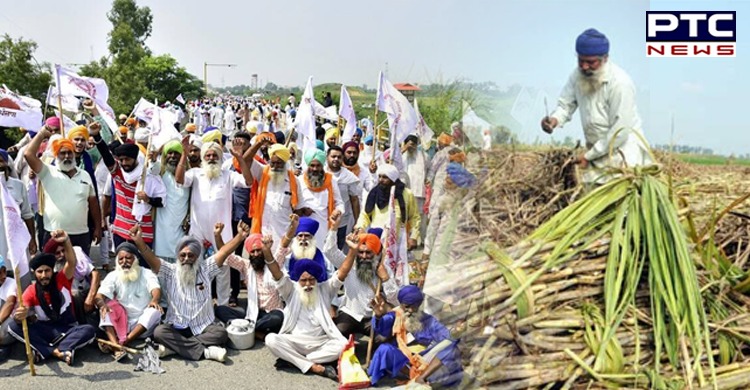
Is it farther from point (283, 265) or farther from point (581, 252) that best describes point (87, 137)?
point (581, 252)

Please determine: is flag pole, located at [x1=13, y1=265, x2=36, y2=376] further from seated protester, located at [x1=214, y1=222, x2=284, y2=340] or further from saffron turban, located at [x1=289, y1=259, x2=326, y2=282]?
saffron turban, located at [x1=289, y1=259, x2=326, y2=282]

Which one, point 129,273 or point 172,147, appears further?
point 172,147

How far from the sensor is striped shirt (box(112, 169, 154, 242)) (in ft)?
19.4

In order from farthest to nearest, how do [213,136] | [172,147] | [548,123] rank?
1. [213,136]
2. [172,147]
3. [548,123]

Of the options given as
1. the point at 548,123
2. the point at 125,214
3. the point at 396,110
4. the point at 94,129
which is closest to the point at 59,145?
the point at 125,214

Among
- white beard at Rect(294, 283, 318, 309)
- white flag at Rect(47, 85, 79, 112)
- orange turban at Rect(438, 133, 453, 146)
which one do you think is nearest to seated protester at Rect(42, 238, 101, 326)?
white beard at Rect(294, 283, 318, 309)

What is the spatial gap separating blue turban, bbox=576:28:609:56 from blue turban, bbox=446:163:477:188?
365mm

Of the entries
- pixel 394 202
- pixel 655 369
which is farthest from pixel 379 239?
pixel 655 369

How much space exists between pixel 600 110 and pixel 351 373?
3.76 m

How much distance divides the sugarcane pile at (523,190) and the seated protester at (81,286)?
473 centimetres

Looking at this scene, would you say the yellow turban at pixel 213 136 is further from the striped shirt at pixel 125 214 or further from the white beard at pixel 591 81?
the white beard at pixel 591 81

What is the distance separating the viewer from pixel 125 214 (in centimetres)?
600

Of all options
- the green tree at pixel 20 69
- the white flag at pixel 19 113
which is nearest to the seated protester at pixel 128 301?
the white flag at pixel 19 113

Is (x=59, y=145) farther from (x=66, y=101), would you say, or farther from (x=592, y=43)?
(x=592, y=43)
